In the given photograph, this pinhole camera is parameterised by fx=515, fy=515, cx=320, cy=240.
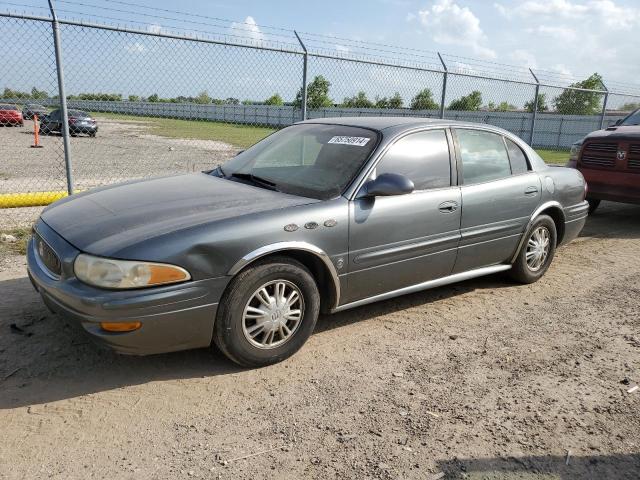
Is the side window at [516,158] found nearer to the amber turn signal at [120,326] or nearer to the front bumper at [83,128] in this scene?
the amber turn signal at [120,326]

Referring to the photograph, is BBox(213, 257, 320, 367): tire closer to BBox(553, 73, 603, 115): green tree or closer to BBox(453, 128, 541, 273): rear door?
BBox(453, 128, 541, 273): rear door

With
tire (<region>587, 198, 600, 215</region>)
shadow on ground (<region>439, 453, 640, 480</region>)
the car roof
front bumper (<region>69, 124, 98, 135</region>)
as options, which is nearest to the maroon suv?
tire (<region>587, 198, 600, 215</region>)

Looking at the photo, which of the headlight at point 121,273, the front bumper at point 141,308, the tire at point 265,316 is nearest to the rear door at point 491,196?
the tire at point 265,316

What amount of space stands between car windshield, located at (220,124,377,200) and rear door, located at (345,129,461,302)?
0.67 feet

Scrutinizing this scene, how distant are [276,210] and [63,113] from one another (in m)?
4.12

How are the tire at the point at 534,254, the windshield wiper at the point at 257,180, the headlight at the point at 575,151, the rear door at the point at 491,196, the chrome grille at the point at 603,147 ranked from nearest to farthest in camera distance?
the windshield wiper at the point at 257,180
the rear door at the point at 491,196
the tire at the point at 534,254
the chrome grille at the point at 603,147
the headlight at the point at 575,151

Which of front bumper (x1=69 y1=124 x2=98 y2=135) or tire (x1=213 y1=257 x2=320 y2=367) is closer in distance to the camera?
tire (x1=213 y1=257 x2=320 y2=367)

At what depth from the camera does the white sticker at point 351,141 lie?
3952mm

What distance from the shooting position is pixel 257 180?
159 inches

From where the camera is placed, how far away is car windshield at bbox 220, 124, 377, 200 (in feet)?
Result: 12.3

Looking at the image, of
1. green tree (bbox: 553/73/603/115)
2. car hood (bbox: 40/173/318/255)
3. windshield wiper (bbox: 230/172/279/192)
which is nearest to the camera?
car hood (bbox: 40/173/318/255)

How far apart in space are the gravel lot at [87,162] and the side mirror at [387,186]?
385 centimetres

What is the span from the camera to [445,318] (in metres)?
4.29

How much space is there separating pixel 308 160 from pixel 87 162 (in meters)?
13.1
